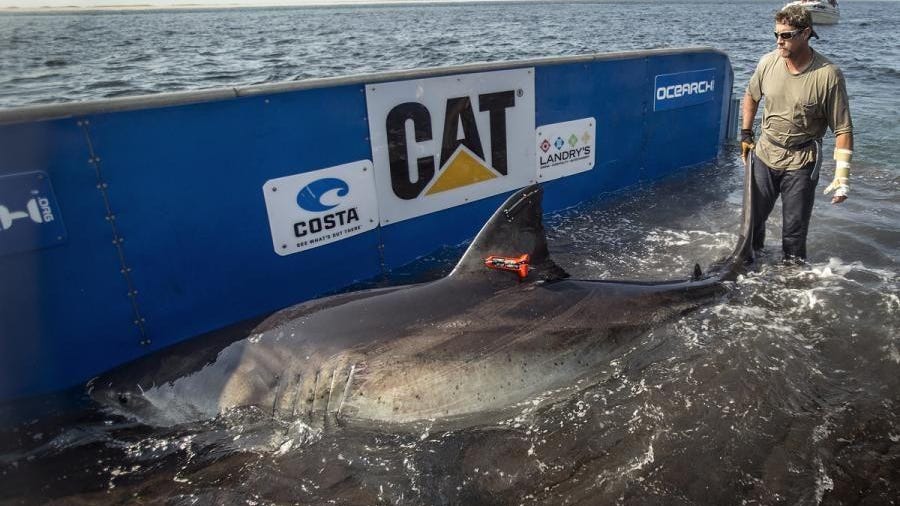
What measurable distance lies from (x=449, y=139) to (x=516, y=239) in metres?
Result: 2.05

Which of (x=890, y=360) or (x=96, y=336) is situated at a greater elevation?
(x=96, y=336)

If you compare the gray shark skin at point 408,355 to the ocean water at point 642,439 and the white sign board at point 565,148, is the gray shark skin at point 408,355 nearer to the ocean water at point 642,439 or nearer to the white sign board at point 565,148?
the ocean water at point 642,439

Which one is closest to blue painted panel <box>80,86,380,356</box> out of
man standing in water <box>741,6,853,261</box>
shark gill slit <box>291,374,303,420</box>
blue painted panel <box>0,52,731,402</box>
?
blue painted panel <box>0,52,731,402</box>

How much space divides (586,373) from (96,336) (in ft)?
11.5

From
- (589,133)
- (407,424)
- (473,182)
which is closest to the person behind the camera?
(407,424)

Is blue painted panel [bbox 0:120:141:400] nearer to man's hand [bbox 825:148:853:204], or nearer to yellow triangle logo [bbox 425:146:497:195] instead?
yellow triangle logo [bbox 425:146:497:195]

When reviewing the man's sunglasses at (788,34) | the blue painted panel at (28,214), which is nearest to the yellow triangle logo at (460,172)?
the man's sunglasses at (788,34)

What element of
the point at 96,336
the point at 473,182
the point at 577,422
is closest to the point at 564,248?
the point at 473,182

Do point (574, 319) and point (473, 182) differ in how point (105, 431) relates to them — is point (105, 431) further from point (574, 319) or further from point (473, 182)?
point (473, 182)

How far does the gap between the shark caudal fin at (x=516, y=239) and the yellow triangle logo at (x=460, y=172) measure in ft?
6.11

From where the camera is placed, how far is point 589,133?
7582 millimetres

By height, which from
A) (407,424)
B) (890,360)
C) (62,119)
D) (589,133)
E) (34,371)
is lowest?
(890,360)

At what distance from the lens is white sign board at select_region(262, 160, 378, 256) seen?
16.6 ft

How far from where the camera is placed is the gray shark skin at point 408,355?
3.77 m
